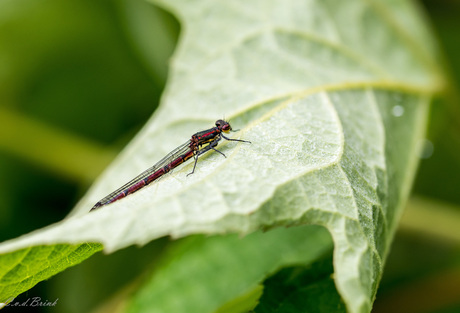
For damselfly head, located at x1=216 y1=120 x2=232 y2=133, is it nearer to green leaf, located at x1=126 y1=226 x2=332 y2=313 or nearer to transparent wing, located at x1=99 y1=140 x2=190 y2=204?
transparent wing, located at x1=99 y1=140 x2=190 y2=204

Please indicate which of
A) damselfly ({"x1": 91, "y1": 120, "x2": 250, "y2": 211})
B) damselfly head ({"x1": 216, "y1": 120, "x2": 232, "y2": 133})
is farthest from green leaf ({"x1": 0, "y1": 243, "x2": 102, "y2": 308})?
damselfly head ({"x1": 216, "y1": 120, "x2": 232, "y2": 133})

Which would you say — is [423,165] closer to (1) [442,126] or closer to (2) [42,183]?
(1) [442,126]

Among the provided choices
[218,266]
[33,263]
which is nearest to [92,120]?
[218,266]

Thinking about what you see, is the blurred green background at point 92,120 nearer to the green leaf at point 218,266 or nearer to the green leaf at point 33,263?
the green leaf at point 218,266

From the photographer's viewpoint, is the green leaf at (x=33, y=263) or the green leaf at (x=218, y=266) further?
the green leaf at (x=218, y=266)

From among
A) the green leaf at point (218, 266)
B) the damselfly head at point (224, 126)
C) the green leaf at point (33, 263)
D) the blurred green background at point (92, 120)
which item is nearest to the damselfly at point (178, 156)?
the damselfly head at point (224, 126)
